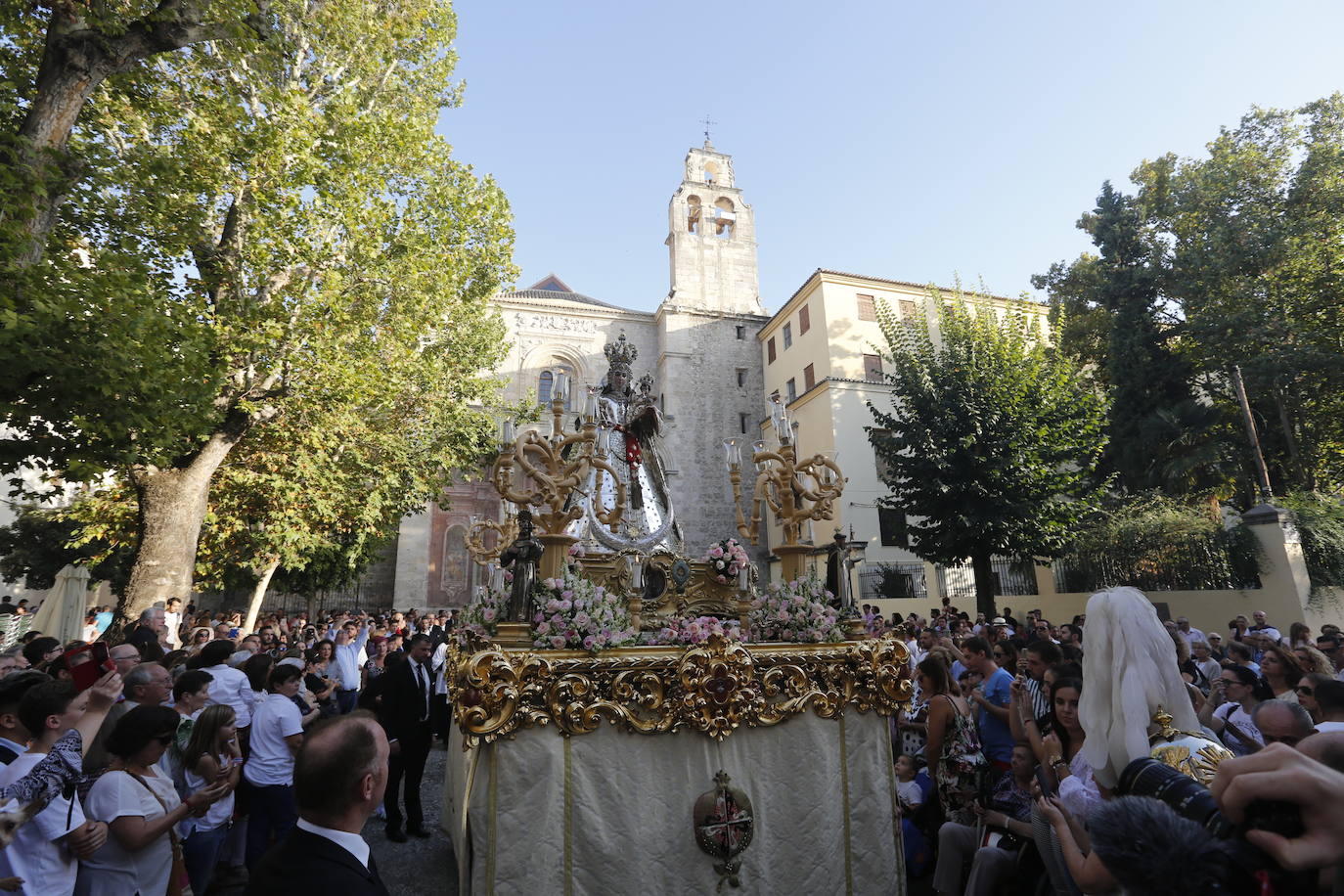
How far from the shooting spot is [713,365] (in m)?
33.8

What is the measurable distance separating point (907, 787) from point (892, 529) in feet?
62.0

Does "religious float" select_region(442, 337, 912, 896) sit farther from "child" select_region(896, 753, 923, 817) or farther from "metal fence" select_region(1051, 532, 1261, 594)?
"metal fence" select_region(1051, 532, 1261, 594)

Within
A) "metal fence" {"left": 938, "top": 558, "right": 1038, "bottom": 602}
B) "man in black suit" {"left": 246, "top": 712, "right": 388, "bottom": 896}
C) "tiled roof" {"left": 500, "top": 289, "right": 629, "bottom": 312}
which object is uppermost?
"tiled roof" {"left": 500, "top": 289, "right": 629, "bottom": 312}

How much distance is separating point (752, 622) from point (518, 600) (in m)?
2.46

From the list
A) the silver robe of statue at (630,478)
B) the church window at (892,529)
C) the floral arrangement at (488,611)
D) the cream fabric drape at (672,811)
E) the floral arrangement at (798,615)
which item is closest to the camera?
the cream fabric drape at (672,811)

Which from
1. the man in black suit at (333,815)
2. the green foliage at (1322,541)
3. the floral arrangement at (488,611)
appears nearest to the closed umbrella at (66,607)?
the floral arrangement at (488,611)

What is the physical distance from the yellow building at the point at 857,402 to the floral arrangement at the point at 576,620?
619 inches

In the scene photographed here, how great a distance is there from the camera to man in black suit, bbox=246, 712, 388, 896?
2092 mm

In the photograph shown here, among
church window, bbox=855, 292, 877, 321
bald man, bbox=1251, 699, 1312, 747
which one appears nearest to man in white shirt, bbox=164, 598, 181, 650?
bald man, bbox=1251, 699, 1312, 747

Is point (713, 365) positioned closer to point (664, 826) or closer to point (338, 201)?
point (338, 201)

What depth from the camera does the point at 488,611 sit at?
641 cm

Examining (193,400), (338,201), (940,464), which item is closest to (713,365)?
(940,464)

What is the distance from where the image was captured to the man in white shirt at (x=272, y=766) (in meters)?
5.20

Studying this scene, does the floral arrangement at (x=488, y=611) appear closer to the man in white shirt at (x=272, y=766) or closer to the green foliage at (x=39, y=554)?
the man in white shirt at (x=272, y=766)
